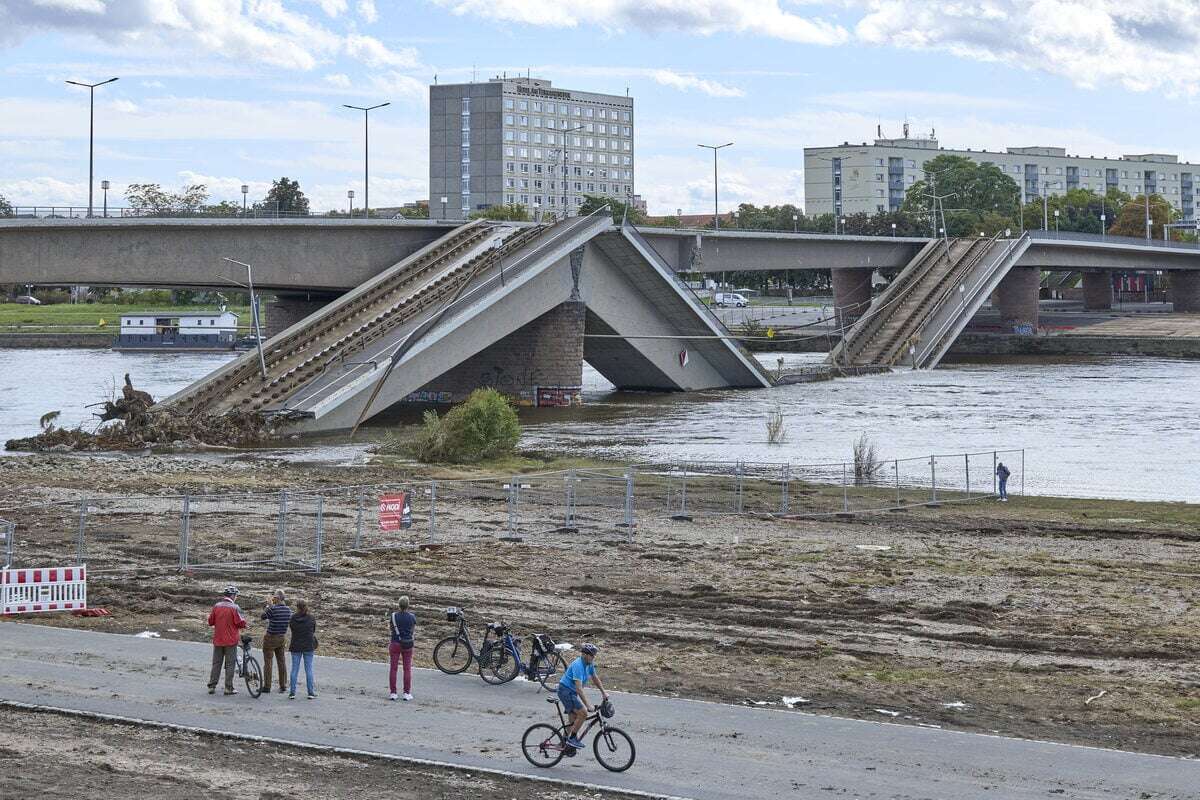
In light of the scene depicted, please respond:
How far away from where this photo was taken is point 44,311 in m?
166

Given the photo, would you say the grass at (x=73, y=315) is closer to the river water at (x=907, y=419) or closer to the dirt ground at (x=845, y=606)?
the river water at (x=907, y=419)

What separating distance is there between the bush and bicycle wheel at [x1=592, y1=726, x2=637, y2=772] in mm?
33547

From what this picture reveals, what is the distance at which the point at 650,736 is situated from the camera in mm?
18859

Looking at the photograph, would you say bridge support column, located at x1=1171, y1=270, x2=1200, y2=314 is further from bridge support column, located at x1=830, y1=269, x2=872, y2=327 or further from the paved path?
the paved path

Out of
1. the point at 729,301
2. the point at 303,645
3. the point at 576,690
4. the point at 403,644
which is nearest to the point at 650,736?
the point at 576,690

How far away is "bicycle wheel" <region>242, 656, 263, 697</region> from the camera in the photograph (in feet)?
68.5

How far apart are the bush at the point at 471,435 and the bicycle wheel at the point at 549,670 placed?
1158 inches

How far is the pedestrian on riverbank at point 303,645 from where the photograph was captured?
2027cm

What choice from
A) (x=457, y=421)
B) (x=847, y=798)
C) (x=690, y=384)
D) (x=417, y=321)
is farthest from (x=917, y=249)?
(x=847, y=798)

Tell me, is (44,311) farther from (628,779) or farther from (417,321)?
(628,779)

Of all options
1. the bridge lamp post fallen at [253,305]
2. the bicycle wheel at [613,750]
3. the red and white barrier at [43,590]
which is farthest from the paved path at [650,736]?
the bridge lamp post fallen at [253,305]

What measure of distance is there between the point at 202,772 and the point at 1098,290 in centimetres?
15403

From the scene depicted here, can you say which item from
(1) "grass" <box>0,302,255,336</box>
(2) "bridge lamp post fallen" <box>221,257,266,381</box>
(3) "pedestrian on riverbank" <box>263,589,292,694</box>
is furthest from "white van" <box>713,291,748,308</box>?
(3) "pedestrian on riverbank" <box>263,589,292,694</box>

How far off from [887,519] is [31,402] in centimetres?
4841
